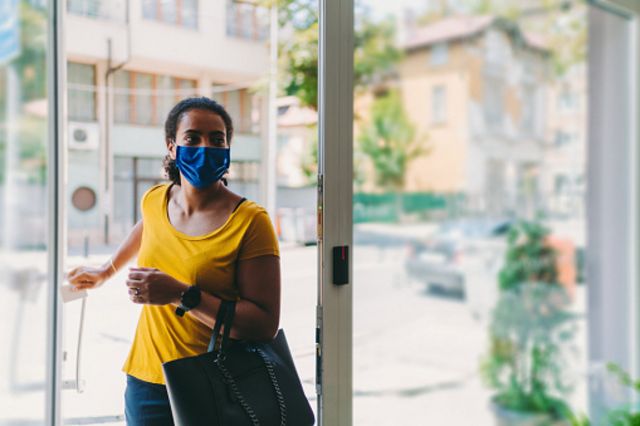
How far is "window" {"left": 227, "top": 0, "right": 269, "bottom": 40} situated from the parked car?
172 cm

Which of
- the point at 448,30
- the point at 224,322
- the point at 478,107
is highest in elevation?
the point at 448,30

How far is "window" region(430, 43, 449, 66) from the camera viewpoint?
3.09m

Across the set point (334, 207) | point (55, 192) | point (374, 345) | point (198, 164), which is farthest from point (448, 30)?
point (55, 192)

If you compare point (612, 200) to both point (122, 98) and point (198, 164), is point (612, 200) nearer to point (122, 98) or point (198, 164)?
point (198, 164)

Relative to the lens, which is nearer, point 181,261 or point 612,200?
point 181,261

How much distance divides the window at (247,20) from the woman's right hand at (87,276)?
0.66 m

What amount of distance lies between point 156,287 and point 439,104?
2.15 meters

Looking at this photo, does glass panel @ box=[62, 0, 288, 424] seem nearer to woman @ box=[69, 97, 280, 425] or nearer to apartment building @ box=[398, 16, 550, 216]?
woman @ box=[69, 97, 280, 425]

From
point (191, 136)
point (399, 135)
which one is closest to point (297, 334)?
point (191, 136)

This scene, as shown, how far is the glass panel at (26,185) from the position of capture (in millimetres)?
1261

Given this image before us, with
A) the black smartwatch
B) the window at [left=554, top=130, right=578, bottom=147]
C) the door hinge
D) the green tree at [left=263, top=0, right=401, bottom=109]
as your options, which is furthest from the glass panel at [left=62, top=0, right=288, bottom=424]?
the window at [left=554, top=130, right=578, bottom=147]

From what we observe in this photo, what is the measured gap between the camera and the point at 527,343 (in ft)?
10.5

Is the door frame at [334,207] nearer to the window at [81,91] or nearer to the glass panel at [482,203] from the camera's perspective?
the window at [81,91]

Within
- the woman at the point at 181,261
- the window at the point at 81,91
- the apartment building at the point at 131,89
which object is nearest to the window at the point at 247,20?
the apartment building at the point at 131,89
